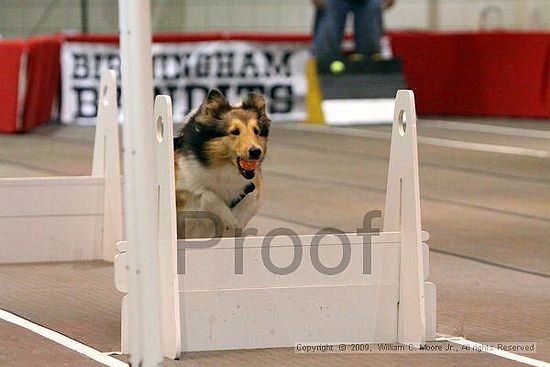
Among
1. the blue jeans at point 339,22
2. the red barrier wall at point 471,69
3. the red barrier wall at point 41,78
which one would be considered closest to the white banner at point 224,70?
the red barrier wall at point 471,69

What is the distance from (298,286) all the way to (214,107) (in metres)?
0.93

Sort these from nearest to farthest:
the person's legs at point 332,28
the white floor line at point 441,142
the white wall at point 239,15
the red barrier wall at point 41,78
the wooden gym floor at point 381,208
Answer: the wooden gym floor at point 381,208 → the white floor line at point 441,142 → the red barrier wall at point 41,78 → the person's legs at point 332,28 → the white wall at point 239,15

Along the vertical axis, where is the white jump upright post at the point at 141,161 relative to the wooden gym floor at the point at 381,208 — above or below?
above

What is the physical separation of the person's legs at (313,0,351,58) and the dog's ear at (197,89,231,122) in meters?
10.1

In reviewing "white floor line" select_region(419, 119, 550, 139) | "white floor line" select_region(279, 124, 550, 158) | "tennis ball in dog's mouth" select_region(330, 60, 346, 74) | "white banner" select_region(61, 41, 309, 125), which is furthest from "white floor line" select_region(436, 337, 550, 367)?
"white banner" select_region(61, 41, 309, 125)

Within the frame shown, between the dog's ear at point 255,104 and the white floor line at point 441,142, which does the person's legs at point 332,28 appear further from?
the dog's ear at point 255,104

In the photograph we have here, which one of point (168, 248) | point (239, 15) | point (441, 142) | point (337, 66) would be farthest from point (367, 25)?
point (168, 248)

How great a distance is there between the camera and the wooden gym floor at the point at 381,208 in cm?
563

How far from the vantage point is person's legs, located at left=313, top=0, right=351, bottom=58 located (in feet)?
52.6

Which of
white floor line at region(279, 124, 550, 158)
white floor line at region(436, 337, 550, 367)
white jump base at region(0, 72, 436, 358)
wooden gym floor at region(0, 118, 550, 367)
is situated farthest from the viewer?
white floor line at region(279, 124, 550, 158)

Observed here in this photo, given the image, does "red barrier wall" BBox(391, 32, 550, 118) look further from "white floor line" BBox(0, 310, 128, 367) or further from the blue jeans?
"white floor line" BBox(0, 310, 128, 367)

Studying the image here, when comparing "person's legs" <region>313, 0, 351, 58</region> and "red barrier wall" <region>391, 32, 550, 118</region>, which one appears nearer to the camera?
"person's legs" <region>313, 0, 351, 58</region>

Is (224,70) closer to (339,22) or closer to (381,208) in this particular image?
(339,22)

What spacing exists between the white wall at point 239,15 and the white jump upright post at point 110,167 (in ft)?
40.9
